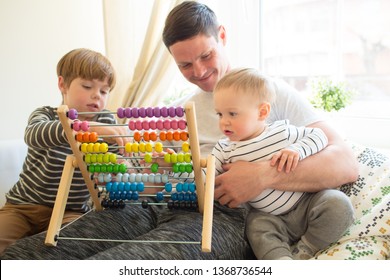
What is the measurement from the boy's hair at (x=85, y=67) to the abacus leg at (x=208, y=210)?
0.54 metres

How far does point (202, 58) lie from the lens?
4.74 feet

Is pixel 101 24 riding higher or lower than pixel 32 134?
higher

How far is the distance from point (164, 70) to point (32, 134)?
0.90m

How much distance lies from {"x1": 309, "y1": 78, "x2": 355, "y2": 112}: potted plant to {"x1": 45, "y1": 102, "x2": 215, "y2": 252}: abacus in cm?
89

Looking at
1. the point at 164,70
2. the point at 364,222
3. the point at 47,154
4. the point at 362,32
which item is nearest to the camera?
the point at 364,222

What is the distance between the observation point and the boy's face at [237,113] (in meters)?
1.24

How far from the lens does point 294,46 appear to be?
219 centimetres

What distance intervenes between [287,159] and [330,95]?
791mm

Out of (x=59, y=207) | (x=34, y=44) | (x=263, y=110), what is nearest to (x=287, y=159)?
(x=263, y=110)

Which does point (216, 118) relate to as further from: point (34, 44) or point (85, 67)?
point (34, 44)

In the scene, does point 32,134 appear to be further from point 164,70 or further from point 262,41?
point 262,41

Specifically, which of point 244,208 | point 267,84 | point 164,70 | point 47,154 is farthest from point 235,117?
point 164,70

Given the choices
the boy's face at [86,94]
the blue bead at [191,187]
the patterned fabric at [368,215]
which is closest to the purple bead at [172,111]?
the blue bead at [191,187]

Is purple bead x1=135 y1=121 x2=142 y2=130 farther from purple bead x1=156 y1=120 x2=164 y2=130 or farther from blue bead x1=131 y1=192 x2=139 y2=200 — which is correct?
blue bead x1=131 y1=192 x2=139 y2=200
